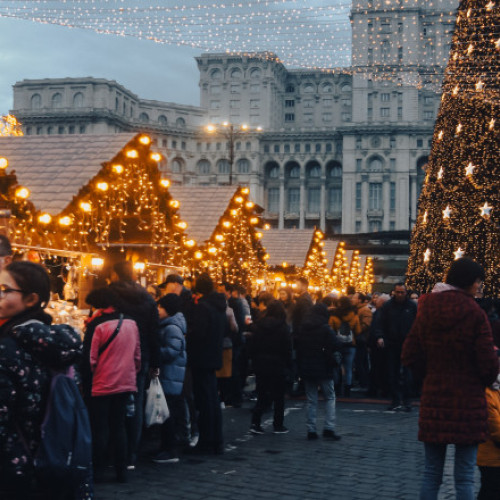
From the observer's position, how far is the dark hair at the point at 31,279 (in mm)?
3156

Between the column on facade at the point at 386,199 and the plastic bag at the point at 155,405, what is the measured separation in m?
97.4

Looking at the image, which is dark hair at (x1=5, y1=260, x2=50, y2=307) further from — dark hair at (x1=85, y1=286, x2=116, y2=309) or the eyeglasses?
dark hair at (x1=85, y1=286, x2=116, y2=309)

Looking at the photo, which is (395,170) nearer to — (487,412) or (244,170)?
(244,170)

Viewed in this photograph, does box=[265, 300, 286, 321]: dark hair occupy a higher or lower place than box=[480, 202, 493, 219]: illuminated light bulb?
lower

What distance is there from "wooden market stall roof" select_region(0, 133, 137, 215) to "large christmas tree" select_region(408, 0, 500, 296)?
229 inches

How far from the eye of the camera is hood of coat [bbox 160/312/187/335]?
7.29 meters

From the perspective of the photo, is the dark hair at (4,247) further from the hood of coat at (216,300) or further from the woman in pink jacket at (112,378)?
the hood of coat at (216,300)

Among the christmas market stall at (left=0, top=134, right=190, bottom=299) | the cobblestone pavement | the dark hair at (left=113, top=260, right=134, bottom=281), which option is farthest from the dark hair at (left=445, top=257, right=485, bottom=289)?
the christmas market stall at (left=0, top=134, right=190, bottom=299)

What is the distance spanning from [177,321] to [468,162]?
742 centimetres

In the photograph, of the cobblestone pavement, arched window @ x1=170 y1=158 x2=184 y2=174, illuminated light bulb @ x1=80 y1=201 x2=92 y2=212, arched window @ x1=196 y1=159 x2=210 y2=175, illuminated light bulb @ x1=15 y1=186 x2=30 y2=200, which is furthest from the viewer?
arched window @ x1=196 y1=159 x2=210 y2=175

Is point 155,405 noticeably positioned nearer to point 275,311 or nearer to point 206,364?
point 206,364

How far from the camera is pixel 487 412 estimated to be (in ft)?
14.5

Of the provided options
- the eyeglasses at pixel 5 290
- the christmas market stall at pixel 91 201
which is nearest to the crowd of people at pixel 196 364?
the eyeglasses at pixel 5 290

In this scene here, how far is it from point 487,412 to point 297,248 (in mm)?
18447
